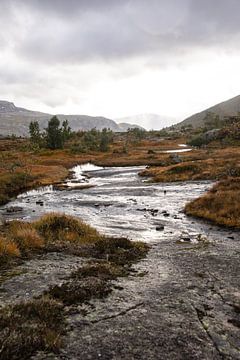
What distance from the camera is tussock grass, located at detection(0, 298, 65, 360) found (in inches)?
Answer: 382

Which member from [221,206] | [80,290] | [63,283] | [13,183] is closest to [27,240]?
[63,283]

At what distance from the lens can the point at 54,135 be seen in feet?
449

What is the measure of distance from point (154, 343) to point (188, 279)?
19.6ft

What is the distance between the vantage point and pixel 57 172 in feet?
248

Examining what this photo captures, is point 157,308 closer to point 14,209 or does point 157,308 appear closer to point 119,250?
point 119,250

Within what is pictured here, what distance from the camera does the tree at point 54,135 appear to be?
13575cm

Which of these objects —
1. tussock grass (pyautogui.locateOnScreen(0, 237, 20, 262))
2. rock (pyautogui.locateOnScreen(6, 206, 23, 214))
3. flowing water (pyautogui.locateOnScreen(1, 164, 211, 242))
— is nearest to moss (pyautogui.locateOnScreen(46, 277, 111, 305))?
tussock grass (pyautogui.locateOnScreen(0, 237, 20, 262))

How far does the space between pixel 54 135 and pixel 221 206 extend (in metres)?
110

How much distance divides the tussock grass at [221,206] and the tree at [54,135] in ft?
340

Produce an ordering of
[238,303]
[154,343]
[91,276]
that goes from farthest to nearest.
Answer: [91,276]
[238,303]
[154,343]

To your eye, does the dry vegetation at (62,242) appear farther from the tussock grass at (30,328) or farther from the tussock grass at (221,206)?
the tussock grass at (221,206)

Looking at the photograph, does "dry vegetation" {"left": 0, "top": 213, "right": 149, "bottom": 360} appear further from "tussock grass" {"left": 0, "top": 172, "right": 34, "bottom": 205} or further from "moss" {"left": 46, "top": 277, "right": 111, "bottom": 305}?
"tussock grass" {"left": 0, "top": 172, "right": 34, "bottom": 205}

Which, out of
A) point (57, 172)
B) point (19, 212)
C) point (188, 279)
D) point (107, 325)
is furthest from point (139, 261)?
point (57, 172)

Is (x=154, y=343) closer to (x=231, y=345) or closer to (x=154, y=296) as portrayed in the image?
(x=231, y=345)
